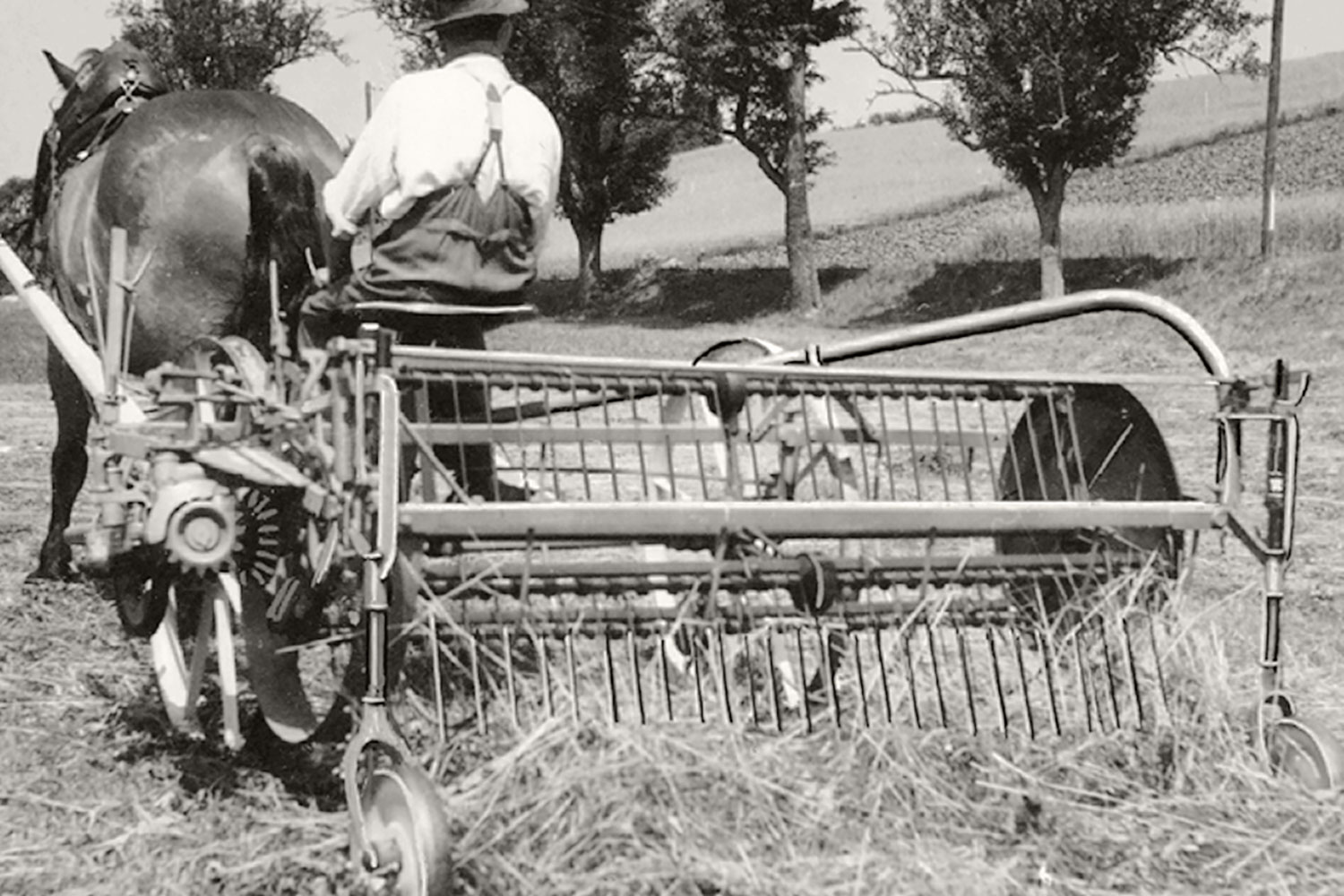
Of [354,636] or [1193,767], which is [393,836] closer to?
[354,636]

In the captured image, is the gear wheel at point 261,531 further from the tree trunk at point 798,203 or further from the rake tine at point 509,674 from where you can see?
the tree trunk at point 798,203

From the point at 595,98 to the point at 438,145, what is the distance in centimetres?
3712

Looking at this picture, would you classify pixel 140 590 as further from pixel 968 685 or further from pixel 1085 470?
pixel 1085 470

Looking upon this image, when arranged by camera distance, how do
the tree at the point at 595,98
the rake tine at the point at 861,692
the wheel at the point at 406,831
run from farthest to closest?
the tree at the point at 595,98
the rake tine at the point at 861,692
the wheel at the point at 406,831

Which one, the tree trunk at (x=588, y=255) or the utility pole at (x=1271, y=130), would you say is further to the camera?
the tree trunk at (x=588, y=255)

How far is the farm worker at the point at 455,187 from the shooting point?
4.52 meters

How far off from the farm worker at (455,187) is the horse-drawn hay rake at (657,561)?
14.0 inches

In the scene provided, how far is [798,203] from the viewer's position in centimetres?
3581

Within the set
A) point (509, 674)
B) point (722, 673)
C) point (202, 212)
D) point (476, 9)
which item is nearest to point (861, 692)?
point (722, 673)

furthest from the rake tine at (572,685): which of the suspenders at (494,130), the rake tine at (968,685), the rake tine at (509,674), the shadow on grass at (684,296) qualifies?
the shadow on grass at (684,296)

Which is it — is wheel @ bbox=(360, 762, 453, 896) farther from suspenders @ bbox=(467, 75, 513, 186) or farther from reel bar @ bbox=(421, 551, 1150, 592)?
suspenders @ bbox=(467, 75, 513, 186)

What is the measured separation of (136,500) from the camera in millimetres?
4199

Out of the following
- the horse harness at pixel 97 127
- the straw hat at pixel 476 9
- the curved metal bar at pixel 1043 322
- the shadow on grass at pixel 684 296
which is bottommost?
the shadow on grass at pixel 684 296

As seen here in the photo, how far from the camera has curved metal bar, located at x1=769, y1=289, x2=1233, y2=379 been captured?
4.27 metres
